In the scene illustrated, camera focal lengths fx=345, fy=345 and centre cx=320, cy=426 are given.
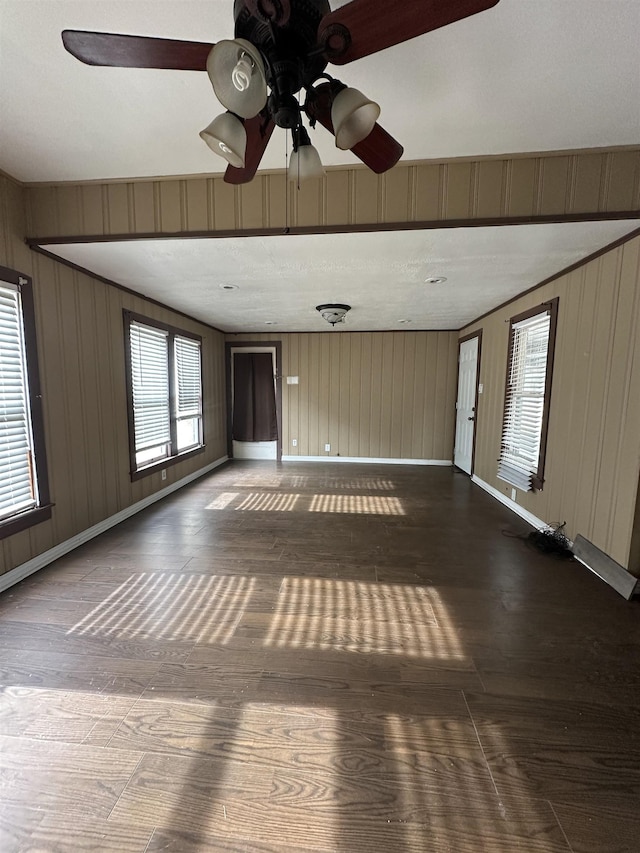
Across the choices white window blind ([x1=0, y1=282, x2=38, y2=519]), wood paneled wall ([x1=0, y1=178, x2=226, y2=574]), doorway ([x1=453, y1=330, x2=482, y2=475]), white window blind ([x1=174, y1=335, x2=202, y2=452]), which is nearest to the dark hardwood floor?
wood paneled wall ([x1=0, y1=178, x2=226, y2=574])

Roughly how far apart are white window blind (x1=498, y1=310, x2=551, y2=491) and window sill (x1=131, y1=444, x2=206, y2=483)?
160 inches

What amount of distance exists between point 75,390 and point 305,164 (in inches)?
104

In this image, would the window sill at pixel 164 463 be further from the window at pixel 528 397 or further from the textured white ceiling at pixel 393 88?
the window at pixel 528 397

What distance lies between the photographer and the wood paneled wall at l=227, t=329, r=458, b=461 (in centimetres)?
593

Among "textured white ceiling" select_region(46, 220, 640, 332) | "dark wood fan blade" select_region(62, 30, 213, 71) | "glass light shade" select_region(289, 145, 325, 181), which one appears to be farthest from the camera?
"textured white ceiling" select_region(46, 220, 640, 332)

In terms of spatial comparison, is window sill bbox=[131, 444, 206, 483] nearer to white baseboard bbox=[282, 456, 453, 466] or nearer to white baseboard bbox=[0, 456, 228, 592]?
white baseboard bbox=[0, 456, 228, 592]

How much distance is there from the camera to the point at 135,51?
105 cm

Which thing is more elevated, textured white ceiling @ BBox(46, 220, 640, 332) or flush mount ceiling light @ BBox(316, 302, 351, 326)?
textured white ceiling @ BBox(46, 220, 640, 332)

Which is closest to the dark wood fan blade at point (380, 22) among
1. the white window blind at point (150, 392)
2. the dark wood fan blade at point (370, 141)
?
the dark wood fan blade at point (370, 141)

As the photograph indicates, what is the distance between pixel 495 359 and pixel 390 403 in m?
1.99

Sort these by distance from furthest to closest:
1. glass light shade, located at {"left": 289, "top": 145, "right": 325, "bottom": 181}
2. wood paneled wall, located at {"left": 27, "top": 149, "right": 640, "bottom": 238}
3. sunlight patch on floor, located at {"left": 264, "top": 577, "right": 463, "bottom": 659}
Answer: wood paneled wall, located at {"left": 27, "top": 149, "right": 640, "bottom": 238} → sunlight patch on floor, located at {"left": 264, "top": 577, "right": 463, "bottom": 659} → glass light shade, located at {"left": 289, "top": 145, "right": 325, "bottom": 181}

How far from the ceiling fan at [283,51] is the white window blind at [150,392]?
9.96ft

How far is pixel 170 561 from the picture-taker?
8.88 ft

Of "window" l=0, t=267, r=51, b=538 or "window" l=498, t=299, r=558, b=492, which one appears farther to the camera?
"window" l=498, t=299, r=558, b=492
